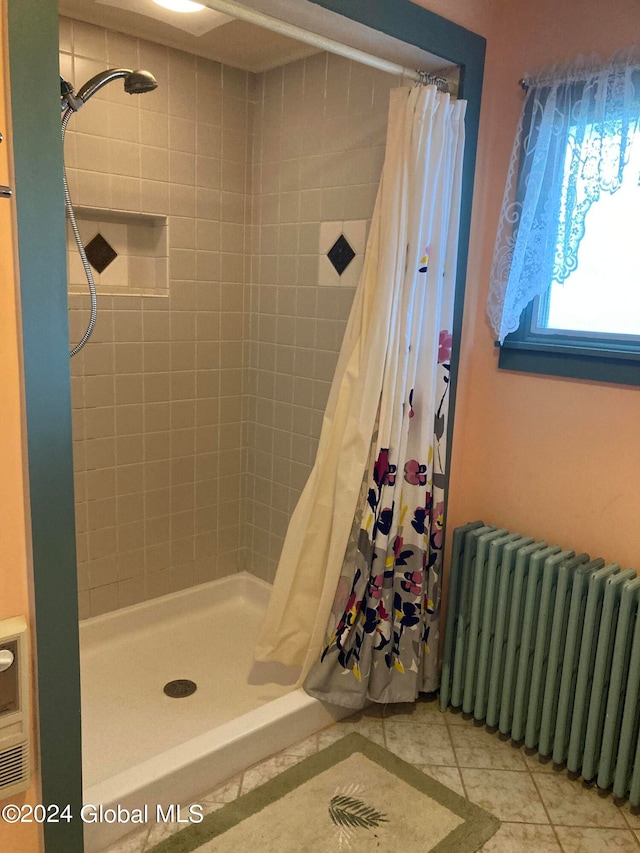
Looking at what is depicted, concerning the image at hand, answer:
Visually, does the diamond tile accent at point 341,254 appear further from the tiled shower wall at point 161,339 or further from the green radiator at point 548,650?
the green radiator at point 548,650

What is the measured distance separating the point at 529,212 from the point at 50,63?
4.26ft

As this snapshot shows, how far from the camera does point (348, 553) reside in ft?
6.72

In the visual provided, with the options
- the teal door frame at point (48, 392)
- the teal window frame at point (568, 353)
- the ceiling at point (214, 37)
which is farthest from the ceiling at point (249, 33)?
the teal window frame at point (568, 353)

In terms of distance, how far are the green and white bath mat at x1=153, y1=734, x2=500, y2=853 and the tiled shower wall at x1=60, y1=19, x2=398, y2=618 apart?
1.09 meters

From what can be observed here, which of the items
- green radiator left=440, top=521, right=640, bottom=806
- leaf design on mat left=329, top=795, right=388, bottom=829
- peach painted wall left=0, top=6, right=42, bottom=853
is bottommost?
leaf design on mat left=329, top=795, right=388, bottom=829

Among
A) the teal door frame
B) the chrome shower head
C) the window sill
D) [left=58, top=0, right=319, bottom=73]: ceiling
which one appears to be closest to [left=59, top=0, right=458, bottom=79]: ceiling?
[left=58, top=0, right=319, bottom=73]: ceiling

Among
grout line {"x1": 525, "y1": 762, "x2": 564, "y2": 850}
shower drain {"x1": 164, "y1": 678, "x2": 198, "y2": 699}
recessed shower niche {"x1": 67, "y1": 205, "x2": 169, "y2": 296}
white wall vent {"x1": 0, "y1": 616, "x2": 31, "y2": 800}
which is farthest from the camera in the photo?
recessed shower niche {"x1": 67, "y1": 205, "x2": 169, "y2": 296}

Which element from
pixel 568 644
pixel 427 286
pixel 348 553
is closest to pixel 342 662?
pixel 348 553

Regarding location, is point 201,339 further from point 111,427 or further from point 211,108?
point 211,108

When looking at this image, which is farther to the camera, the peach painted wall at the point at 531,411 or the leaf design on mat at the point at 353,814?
the peach painted wall at the point at 531,411

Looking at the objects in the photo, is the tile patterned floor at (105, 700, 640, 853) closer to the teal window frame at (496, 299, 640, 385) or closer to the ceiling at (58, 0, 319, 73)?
the teal window frame at (496, 299, 640, 385)

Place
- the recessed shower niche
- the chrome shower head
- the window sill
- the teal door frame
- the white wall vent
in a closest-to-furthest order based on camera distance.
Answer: the teal door frame, the white wall vent, the chrome shower head, the window sill, the recessed shower niche

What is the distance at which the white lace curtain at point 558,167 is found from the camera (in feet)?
5.70

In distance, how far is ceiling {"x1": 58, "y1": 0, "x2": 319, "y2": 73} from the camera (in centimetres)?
215
